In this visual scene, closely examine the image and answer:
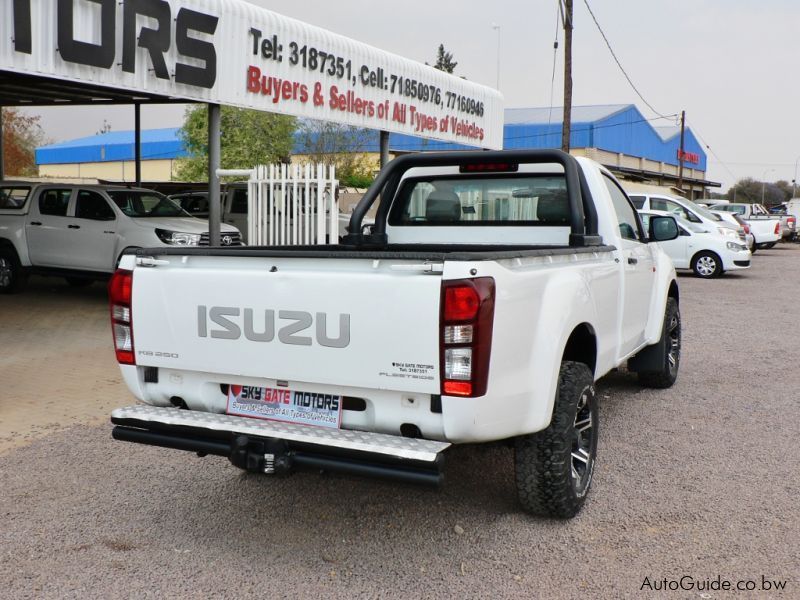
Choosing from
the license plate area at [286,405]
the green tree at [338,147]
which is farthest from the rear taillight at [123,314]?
the green tree at [338,147]

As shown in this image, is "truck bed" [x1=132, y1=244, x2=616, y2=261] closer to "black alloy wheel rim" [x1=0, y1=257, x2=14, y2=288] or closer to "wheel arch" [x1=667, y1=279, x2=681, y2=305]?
"wheel arch" [x1=667, y1=279, x2=681, y2=305]

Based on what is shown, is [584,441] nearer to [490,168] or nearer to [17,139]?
[490,168]

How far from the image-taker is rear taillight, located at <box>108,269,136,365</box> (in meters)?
4.02

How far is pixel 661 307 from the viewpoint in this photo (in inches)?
259

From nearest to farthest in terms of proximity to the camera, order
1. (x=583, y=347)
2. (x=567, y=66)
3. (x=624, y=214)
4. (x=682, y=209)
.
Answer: (x=583, y=347)
(x=624, y=214)
(x=682, y=209)
(x=567, y=66)

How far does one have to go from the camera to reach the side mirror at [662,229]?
6.30 m

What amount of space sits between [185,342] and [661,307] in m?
4.15

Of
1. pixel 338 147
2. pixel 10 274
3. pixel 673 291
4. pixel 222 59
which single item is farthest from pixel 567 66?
pixel 673 291

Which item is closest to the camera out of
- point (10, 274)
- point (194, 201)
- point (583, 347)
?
point (583, 347)

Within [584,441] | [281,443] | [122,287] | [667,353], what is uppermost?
[122,287]

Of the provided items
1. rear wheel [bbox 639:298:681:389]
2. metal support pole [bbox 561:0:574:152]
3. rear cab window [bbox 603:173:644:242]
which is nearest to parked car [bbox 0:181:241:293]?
rear wheel [bbox 639:298:681:389]

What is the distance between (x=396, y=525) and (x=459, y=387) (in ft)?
4.06

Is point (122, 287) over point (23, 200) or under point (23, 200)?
under

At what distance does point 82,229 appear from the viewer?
42.7 feet
